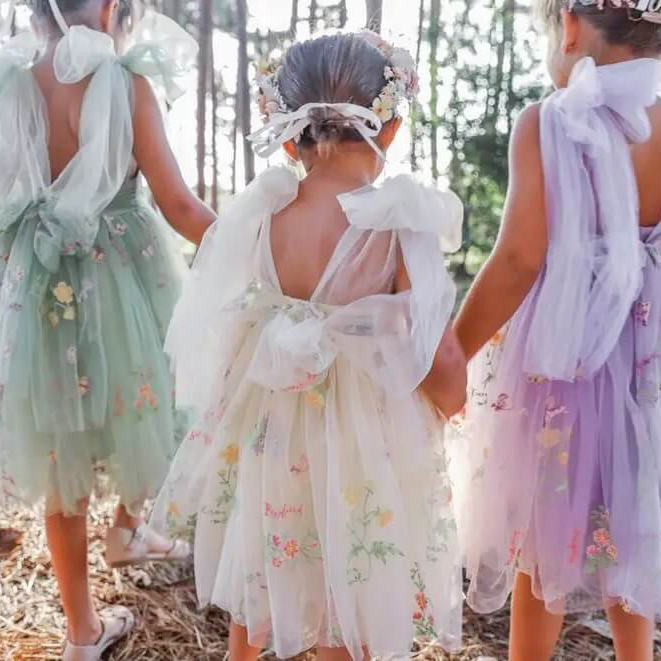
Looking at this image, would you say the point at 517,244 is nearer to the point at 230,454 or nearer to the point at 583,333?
the point at 583,333

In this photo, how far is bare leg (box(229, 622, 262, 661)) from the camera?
1.44 metres

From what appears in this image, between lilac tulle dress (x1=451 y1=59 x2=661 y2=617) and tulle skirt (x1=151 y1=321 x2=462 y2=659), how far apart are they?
135 millimetres

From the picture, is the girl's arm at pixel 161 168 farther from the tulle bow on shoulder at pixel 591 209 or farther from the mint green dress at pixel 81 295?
the tulle bow on shoulder at pixel 591 209

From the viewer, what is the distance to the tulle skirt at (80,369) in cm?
163

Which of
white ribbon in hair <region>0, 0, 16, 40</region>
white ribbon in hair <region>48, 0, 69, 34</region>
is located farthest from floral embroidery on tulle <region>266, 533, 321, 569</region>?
white ribbon in hair <region>0, 0, 16, 40</region>

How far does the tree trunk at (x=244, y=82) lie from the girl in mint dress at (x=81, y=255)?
0.67m

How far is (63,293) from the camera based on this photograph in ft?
5.40

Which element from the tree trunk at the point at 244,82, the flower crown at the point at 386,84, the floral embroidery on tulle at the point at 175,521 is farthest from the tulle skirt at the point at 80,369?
the tree trunk at the point at 244,82

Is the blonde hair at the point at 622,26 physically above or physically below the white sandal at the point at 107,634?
above

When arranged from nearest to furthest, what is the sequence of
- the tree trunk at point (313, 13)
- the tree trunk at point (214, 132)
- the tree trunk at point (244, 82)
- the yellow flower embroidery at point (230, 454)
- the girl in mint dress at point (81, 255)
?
the yellow flower embroidery at point (230, 454), the girl in mint dress at point (81, 255), the tree trunk at point (313, 13), the tree trunk at point (244, 82), the tree trunk at point (214, 132)

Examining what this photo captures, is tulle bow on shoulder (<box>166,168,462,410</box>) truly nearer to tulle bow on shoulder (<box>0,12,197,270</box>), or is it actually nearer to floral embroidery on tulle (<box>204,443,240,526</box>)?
floral embroidery on tulle (<box>204,443,240,526</box>)

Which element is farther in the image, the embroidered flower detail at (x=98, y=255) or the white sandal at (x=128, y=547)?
the white sandal at (x=128, y=547)
